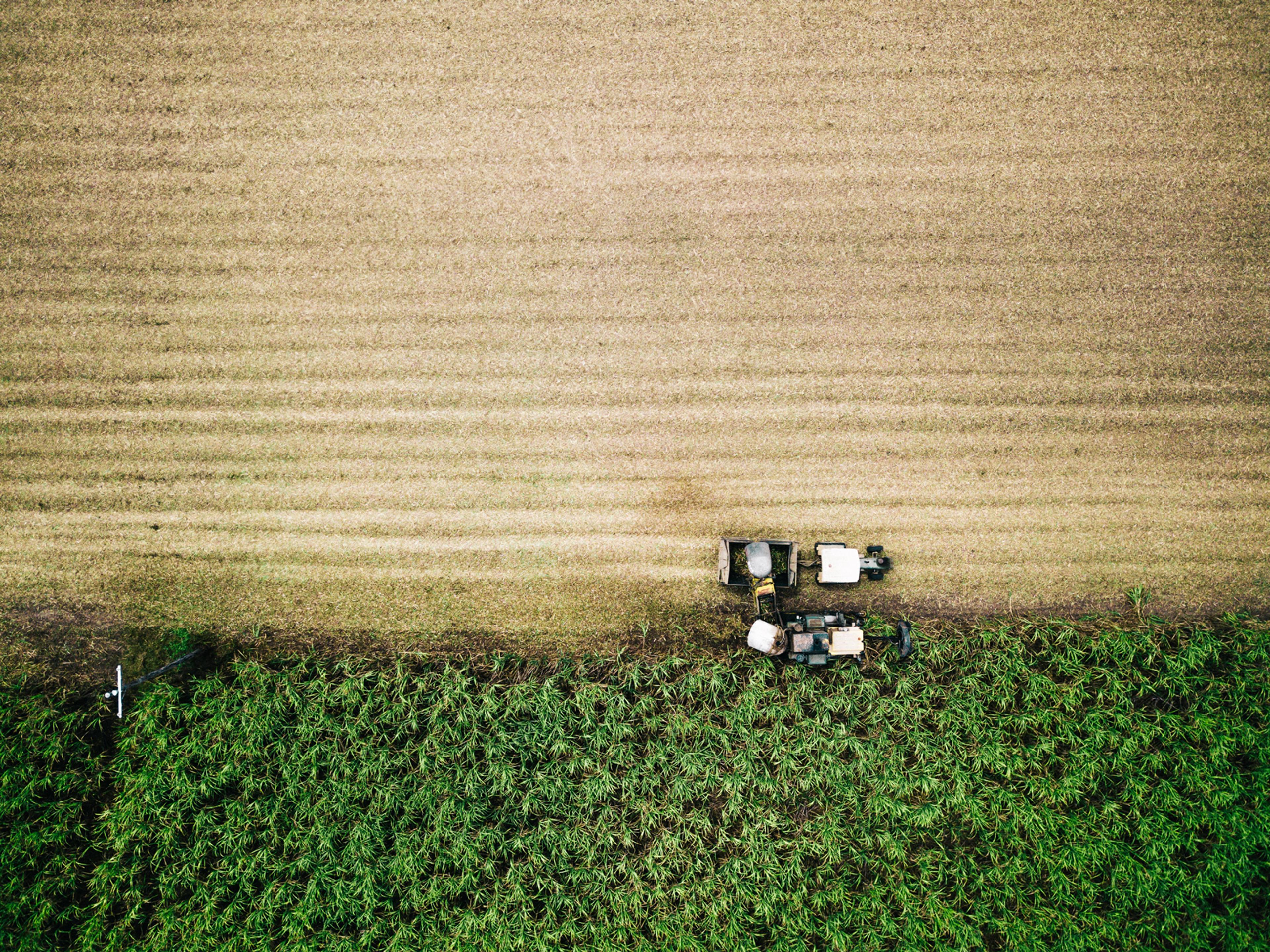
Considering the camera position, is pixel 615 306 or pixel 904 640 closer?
pixel 904 640

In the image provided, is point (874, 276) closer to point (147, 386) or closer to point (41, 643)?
point (147, 386)

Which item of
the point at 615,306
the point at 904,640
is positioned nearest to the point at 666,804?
the point at 904,640

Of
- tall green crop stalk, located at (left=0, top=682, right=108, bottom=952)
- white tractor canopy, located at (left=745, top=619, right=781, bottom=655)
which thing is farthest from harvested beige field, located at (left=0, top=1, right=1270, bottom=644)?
tall green crop stalk, located at (left=0, top=682, right=108, bottom=952)

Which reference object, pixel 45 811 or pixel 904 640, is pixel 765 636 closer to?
pixel 904 640

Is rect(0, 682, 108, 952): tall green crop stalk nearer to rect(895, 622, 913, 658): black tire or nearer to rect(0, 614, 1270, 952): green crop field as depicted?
rect(0, 614, 1270, 952): green crop field

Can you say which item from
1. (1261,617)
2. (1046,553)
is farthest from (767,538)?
(1261,617)

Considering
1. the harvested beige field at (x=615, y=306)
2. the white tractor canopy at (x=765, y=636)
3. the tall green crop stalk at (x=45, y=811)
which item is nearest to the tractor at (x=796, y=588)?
the white tractor canopy at (x=765, y=636)

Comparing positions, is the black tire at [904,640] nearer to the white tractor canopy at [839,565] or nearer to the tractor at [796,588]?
the tractor at [796,588]
